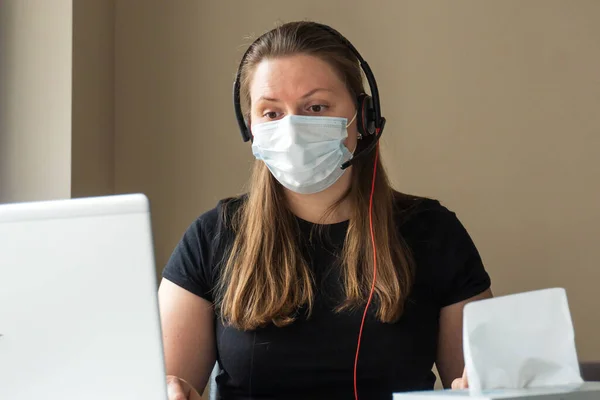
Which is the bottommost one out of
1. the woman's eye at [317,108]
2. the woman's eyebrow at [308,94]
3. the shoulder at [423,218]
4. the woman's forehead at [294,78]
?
the shoulder at [423,218]

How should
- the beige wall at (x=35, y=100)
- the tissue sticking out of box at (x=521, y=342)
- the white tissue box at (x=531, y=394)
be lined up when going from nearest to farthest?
the white tissue box at (x=531, y=394) < the tissue sticking out of box at (x=521, y=342) < the beige wall at (x=35, y=100)

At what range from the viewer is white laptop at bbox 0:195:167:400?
80cm

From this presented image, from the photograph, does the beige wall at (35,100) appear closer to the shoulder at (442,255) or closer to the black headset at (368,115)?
the black headset at (368,115)

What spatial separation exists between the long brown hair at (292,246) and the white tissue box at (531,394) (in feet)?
1.86

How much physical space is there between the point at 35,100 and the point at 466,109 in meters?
1.24

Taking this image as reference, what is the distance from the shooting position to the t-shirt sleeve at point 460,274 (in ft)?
4.93

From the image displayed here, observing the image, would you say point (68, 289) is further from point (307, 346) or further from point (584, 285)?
point (584, 285)

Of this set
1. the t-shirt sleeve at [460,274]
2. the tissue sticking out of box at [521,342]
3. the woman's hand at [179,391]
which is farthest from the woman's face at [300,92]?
the tissue sticking out of box at [521,342]

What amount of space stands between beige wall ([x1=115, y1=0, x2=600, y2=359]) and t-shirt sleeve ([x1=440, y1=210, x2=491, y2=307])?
83 cm

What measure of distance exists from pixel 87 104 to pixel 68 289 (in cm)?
132

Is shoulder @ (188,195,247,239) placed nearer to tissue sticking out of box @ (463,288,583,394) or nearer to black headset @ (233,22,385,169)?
black headset @ (233,22,385,169)

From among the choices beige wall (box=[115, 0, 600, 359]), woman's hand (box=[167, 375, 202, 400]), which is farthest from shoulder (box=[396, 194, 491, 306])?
beige wall (box=[115, 0, 600, 359])

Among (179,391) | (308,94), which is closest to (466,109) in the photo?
(308,94)

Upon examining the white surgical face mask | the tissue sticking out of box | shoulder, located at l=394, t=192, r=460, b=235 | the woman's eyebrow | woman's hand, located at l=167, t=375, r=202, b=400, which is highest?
the woman's eyebrow
